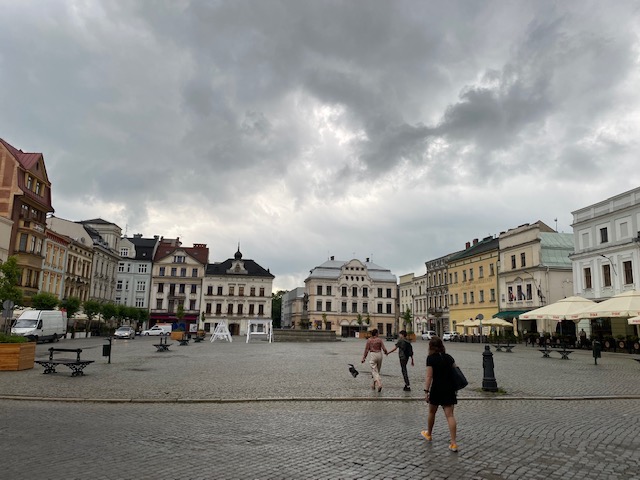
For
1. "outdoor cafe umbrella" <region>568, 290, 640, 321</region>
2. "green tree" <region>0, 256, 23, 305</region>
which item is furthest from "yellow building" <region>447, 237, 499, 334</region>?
"green tree" <region>0, 256, 23, 305</region>

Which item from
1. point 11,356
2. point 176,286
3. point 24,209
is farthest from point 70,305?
point 176,286

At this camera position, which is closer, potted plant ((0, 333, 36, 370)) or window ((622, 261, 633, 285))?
potted plant ((0, 333, 36, 370))

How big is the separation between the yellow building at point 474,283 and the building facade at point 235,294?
32569 millimetres

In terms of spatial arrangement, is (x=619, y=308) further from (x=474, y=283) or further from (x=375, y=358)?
(x=474, y=283)

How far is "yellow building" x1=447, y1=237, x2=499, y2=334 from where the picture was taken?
6316 centimetres

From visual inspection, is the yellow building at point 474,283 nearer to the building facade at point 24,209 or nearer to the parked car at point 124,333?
the parked car at point 124,333

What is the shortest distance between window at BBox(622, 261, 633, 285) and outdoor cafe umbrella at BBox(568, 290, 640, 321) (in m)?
12.9

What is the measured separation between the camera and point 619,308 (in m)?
26.7

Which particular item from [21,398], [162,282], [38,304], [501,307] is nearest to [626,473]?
[21,398]

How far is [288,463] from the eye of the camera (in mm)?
6648

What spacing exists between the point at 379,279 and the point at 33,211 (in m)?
65.5

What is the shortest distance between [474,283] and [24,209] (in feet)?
178

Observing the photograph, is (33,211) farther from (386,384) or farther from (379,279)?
(379,279)

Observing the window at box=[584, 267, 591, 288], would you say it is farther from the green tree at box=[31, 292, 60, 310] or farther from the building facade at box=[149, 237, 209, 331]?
the building facade at box=[149, 237, 209, 331]
